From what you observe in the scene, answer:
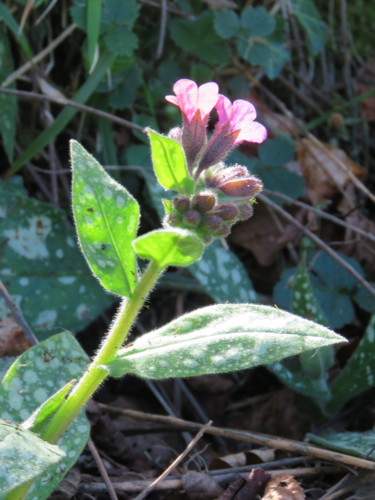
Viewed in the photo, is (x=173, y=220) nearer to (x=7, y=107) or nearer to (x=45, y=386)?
(x=45, y=386)

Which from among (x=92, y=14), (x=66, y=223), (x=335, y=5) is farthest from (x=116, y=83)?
(x=335, y=5)

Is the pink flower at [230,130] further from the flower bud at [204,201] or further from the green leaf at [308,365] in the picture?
the green leaf at [308,365]

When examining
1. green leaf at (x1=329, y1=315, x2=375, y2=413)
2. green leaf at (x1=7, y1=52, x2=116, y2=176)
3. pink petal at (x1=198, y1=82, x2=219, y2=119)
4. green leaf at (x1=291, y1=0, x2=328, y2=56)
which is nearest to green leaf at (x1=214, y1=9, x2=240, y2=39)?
green leaf at (x1=291, y1=0, x2=328, y2=56)

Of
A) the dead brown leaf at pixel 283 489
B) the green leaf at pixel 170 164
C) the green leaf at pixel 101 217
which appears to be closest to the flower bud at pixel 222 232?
the green leaf at pixel 170 164

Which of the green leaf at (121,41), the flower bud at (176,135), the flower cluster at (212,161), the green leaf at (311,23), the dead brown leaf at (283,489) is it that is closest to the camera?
the flower cluster at (212,161)

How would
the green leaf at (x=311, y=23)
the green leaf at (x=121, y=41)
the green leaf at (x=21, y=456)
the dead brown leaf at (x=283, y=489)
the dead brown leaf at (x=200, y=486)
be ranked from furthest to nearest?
the green leaf at (x=311, y=23) → the green leaf at (x=121, y=41) → the dead brown leaf at (x=200, y=486) → the dead brown leaf at (x=283, y=489) → the green leaf at (x=21, y=456)

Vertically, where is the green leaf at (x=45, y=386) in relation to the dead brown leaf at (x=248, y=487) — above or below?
above

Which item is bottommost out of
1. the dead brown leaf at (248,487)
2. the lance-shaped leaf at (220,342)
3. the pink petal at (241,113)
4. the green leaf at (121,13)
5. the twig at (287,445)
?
the dead brown leaf at (248,487)
